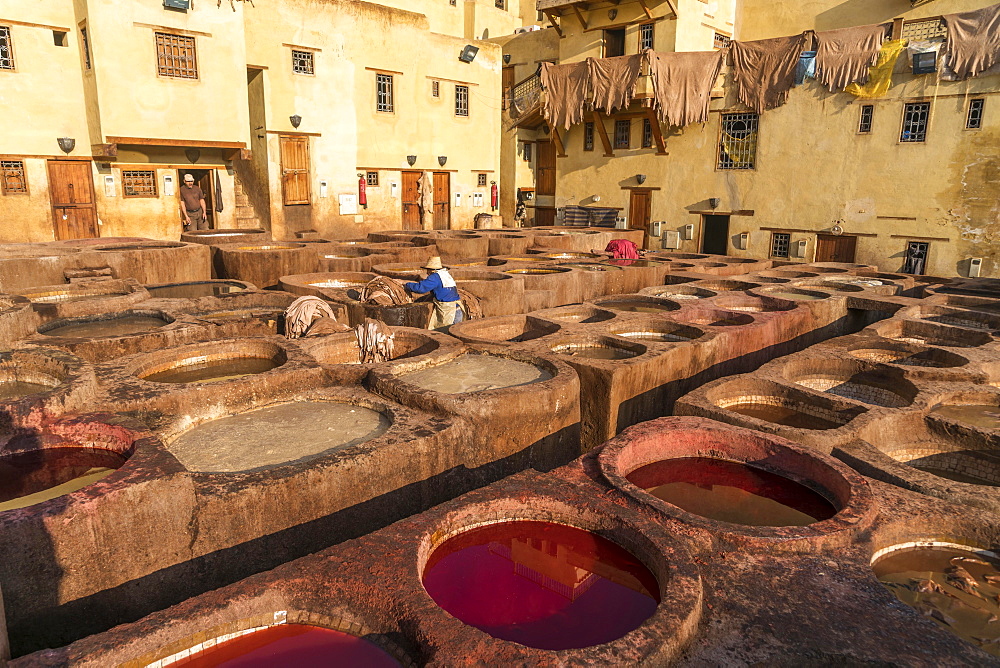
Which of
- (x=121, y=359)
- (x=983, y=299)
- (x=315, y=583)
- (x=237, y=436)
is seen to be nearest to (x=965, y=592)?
(x=315, y=583)

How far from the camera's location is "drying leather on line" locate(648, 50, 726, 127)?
22.6 meters

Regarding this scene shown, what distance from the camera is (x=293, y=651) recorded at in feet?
9.46

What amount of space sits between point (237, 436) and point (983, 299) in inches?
481

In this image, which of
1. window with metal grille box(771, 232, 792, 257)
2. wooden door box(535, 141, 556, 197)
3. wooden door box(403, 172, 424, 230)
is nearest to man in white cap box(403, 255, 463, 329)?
wooden door box(403, 172, 424, 230)

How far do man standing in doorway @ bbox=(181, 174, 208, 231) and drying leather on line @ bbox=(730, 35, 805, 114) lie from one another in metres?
17.6

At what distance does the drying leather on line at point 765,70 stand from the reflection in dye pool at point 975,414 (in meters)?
17.6

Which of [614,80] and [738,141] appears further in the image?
[614,80]

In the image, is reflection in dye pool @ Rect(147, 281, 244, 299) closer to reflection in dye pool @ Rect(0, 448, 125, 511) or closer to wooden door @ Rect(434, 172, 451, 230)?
reflection in dye pool @ Rect(0, 448, 125, 511)

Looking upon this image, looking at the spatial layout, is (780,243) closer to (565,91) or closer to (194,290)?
(565,91)

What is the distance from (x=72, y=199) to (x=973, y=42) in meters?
24.3

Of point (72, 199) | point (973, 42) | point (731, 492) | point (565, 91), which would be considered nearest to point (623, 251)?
point (565, 91)

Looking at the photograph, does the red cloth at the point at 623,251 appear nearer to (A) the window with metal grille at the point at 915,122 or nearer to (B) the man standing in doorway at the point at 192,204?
(A) the window with metal grille at the point at 915,122

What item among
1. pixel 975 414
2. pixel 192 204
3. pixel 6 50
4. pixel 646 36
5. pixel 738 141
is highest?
pixel 646 36

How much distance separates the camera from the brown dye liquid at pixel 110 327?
8320 mm
